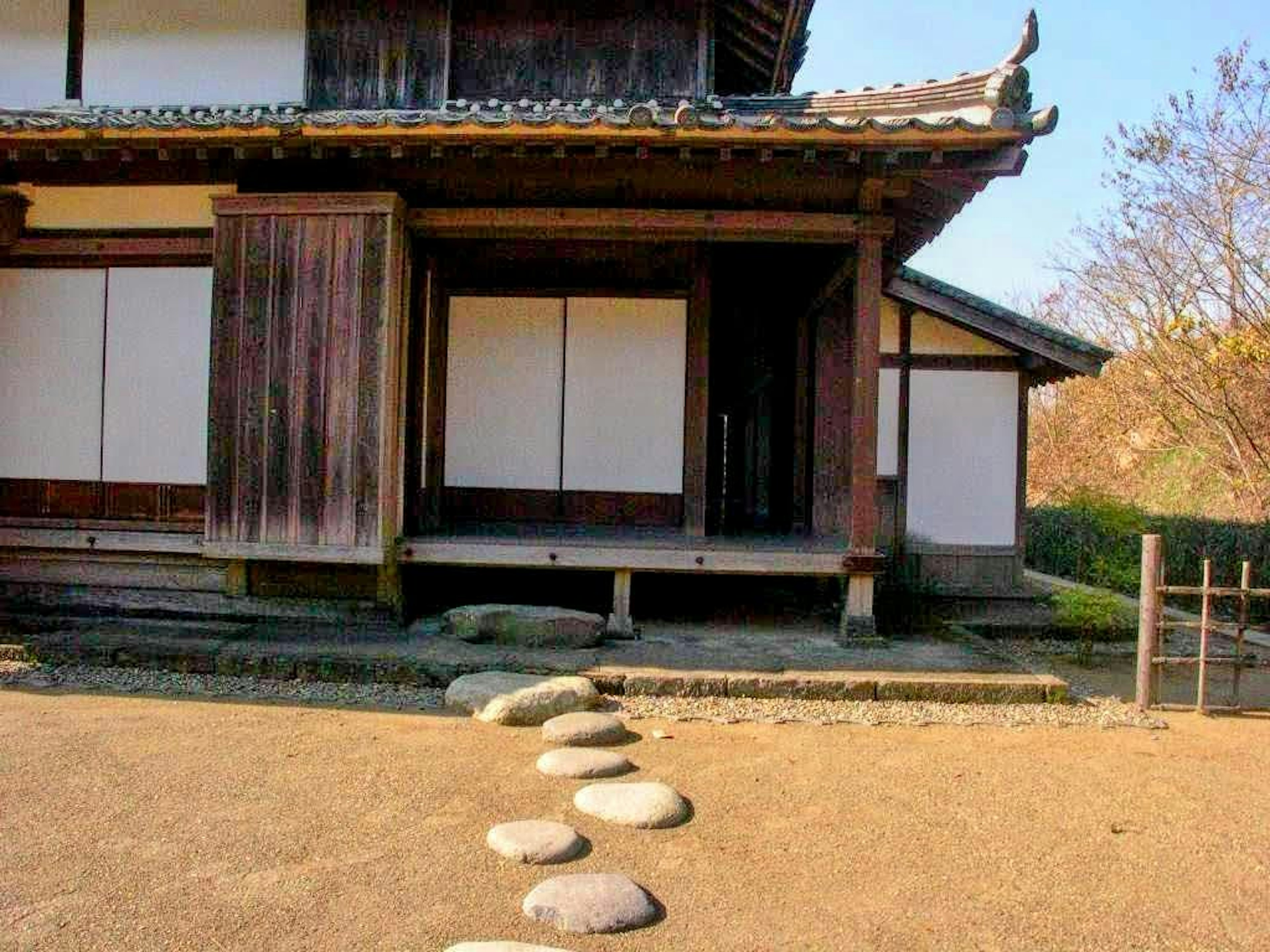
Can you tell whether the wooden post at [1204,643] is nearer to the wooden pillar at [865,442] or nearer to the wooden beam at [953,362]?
A: the wooden pillar at [865,442]

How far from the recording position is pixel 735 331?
1059 centimetres

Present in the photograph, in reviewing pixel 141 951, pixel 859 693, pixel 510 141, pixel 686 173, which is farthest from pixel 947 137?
pixel 141 951

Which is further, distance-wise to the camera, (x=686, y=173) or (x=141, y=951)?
(x=686, y=173)

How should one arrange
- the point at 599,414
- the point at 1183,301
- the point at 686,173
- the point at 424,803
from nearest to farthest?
the point at 424,803 → the point at 686,173 → the point at 599,414 → the point at 1183,301

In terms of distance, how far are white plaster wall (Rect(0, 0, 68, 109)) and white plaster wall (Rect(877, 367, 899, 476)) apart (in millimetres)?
8305

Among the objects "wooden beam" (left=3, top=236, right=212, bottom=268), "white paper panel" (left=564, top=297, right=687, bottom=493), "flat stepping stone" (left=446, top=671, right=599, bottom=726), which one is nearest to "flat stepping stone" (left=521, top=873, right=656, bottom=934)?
"flat stepping stone" (left=446, top=671, right=599, bottom=726)

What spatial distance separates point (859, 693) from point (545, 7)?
6747mm

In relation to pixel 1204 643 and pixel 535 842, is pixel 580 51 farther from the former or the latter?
pixel 535 842

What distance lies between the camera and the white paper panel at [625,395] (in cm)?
828

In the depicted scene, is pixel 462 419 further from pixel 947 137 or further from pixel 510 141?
pixel 947 137

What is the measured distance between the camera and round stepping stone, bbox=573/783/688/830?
12.6 ft

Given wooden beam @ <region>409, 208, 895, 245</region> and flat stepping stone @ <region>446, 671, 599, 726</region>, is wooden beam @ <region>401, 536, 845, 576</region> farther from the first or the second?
wooden beam @ <region>409, 208, 895, 245</region>

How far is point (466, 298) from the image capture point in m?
8.55

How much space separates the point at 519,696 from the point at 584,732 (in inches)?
21.7
